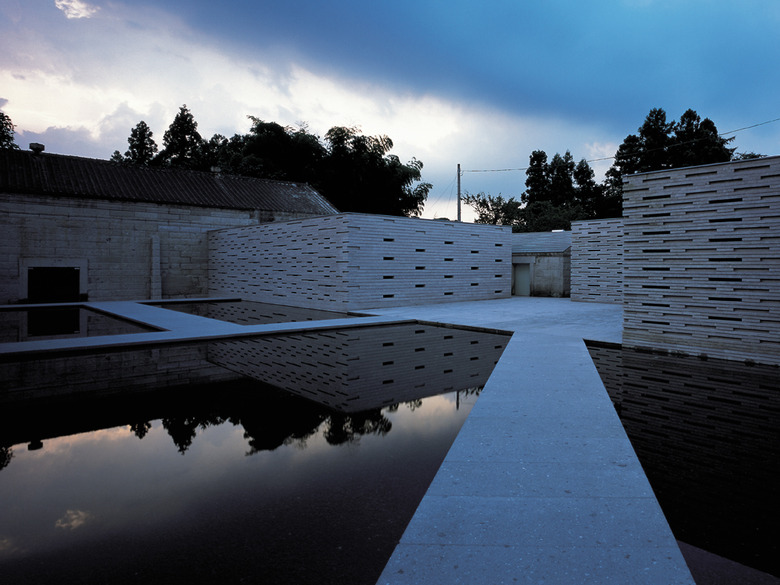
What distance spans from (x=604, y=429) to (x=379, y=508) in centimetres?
202

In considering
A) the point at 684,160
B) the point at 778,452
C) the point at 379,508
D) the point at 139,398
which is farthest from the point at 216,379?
the point at 684,160

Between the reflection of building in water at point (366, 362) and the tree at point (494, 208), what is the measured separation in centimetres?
3512

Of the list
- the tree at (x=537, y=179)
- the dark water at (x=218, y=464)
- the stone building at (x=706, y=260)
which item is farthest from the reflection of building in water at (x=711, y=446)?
the tree at (x=537, y=179)

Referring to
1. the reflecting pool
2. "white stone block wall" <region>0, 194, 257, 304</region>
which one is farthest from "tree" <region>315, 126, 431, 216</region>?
the reflecting pool

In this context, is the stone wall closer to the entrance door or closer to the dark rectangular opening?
the entrance door

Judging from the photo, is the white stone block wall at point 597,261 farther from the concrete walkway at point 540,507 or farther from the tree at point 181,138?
the tree at point 181,138

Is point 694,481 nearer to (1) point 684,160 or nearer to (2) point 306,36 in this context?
(2) point 306,36

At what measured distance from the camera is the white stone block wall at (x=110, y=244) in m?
18.4

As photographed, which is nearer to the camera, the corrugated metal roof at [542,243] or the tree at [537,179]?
the corrugated metal roof at [542,243]

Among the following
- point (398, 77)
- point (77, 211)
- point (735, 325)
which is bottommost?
point (735, 325)

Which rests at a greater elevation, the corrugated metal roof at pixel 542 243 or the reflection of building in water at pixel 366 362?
the corrugated metal roof at pixel 542 243

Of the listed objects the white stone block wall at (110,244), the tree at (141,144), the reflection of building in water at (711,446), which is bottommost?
the reflection of building in water at (711,446)

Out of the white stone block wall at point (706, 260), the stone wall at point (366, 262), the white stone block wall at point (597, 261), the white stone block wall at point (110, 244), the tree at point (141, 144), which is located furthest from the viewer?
the tree at point (141, 144)

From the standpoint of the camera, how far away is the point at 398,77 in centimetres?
1770
